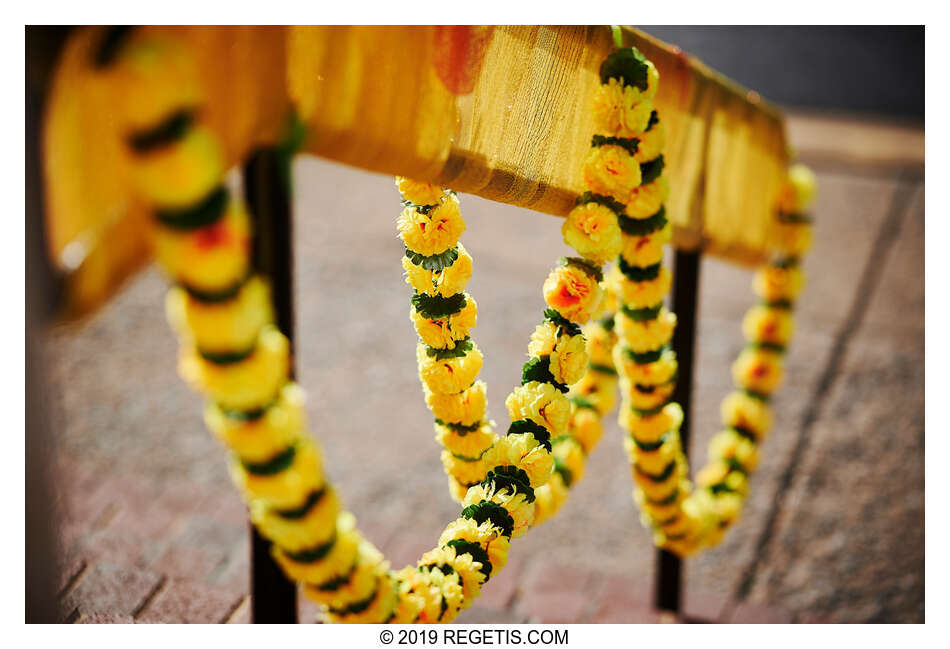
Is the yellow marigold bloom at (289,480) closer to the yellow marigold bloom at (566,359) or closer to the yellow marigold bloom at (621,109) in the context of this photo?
the yellow marigold bloom at (566,359)

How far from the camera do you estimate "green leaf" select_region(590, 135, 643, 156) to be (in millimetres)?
1200

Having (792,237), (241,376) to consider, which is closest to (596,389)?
(792,237)

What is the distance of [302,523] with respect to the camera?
830mm

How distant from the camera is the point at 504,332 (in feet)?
10.5

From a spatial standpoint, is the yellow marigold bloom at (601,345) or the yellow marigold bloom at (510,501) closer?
the yellow marigold bloom at (510,501)

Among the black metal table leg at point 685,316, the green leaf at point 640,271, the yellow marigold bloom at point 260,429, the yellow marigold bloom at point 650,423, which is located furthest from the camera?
the black metal table leg at point 685,316

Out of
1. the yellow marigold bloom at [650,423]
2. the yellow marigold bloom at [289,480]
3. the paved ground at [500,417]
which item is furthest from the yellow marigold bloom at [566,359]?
the paved ground at [500,417]

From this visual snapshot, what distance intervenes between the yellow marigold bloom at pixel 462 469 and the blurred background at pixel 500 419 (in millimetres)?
540

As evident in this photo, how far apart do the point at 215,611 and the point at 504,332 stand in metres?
1.62

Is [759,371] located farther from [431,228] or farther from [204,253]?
[204,253]

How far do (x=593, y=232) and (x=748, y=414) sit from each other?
976 mm

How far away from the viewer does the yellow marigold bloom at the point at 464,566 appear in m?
1.10

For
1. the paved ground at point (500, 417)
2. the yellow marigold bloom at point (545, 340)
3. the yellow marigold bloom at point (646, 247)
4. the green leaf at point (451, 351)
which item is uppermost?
the yellow marigold bloom at point (646, 247)

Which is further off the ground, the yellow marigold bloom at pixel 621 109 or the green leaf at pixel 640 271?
the yellow marigold bloom at pixel 621 109
